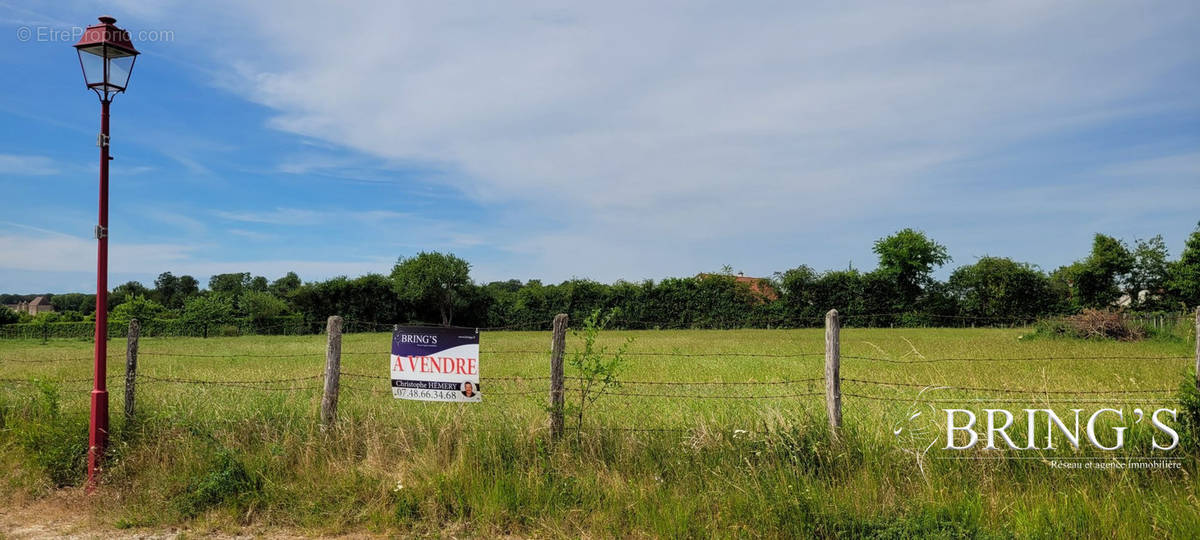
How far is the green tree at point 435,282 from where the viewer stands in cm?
5709

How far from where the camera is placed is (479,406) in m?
8.70

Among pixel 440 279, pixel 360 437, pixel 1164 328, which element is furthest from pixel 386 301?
pixel 360 437

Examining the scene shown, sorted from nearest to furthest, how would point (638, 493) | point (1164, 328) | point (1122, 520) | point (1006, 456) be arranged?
1. point (1122, 520)
2. point (638, 493)
3. point (1006, 456)
4. point (1164, 328)

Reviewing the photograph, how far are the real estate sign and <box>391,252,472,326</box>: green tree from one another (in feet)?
164

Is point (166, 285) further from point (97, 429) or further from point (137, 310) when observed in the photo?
point (97, 429)

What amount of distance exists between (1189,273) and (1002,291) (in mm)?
10408

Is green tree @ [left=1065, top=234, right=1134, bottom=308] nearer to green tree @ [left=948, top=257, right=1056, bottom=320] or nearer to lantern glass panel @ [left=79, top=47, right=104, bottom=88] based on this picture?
green tree @ [left=948, top=257, right=1056, bottom=320]

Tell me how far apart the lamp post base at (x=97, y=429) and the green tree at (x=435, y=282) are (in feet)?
163

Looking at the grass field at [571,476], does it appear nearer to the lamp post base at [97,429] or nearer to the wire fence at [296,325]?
the lamp post base at [97,429]

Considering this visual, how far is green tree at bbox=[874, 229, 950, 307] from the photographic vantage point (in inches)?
2694

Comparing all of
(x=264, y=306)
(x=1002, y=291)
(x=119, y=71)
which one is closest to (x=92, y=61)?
(x=119, y=71)

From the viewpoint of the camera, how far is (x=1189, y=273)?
146 feet

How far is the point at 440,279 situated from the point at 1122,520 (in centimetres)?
5585

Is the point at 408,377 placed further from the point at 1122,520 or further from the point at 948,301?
the point at 948,301
